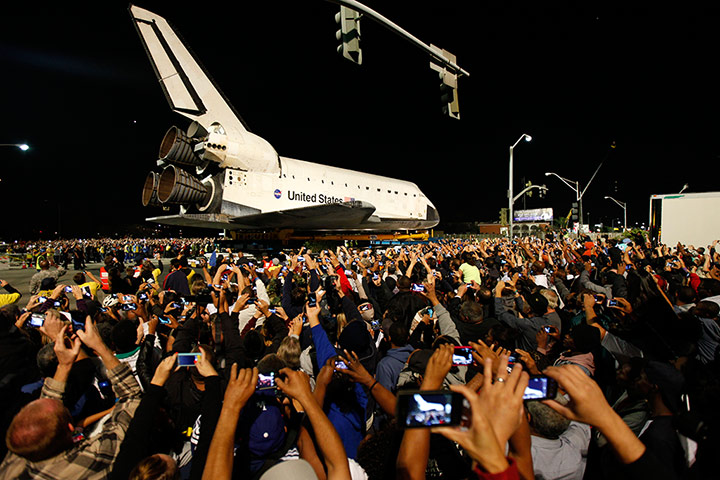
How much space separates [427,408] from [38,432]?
1.81 metres

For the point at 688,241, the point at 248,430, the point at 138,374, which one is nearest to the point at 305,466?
the point at 248,430

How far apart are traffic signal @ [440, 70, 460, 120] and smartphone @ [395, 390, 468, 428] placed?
8514mm

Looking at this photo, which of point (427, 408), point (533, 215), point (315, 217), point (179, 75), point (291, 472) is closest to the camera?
point (427, 408)

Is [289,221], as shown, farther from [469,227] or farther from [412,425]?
[469,227]

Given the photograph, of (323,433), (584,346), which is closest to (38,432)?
(323,433)

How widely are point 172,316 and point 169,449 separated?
2.65 metres

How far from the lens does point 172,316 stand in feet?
15.4

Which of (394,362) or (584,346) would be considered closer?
(394,362)

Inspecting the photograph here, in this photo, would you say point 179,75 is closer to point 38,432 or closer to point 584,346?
point 38,432

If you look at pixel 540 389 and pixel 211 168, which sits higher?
pixel 211 168

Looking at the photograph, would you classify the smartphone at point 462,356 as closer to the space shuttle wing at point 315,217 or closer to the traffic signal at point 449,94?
the traffic signal at point 449,94

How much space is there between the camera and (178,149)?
16.7 m

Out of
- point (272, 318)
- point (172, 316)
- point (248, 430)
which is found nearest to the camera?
point (248, 430)

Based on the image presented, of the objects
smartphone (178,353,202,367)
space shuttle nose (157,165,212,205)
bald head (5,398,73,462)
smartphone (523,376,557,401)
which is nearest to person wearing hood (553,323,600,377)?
smartphone (523,376,557,401)
